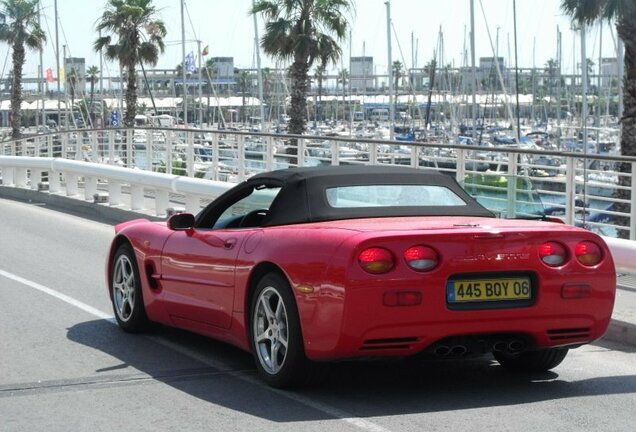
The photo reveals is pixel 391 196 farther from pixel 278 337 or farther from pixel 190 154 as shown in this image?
pixel 190 154

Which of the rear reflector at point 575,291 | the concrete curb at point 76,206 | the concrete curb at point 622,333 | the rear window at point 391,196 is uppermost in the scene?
the rear window at point 391,196

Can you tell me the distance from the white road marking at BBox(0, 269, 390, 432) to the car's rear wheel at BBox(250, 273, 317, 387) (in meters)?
0.12

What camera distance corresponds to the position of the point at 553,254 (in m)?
7.28

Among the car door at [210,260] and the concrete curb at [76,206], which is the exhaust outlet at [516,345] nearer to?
the car door at [210,260]

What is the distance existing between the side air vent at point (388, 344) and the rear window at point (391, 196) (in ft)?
3.92

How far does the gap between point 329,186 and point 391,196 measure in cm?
42

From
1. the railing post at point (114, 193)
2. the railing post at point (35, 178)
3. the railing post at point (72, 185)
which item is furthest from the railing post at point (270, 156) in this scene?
the railing post at point (35, 178)

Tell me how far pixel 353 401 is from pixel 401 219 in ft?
3.83

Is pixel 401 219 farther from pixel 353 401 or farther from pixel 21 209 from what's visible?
pixel 21 209

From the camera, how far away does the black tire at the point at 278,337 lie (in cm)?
721

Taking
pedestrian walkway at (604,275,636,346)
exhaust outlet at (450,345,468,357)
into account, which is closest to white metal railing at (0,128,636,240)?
pedestrian walkway at (604,275,636,346)

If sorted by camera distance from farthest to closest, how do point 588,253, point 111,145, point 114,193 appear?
point 111,145 → point 114,193 → point 588,253

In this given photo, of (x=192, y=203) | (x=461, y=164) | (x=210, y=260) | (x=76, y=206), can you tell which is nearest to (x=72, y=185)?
(x=76, y=206)

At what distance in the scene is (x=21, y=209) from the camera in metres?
23.2
